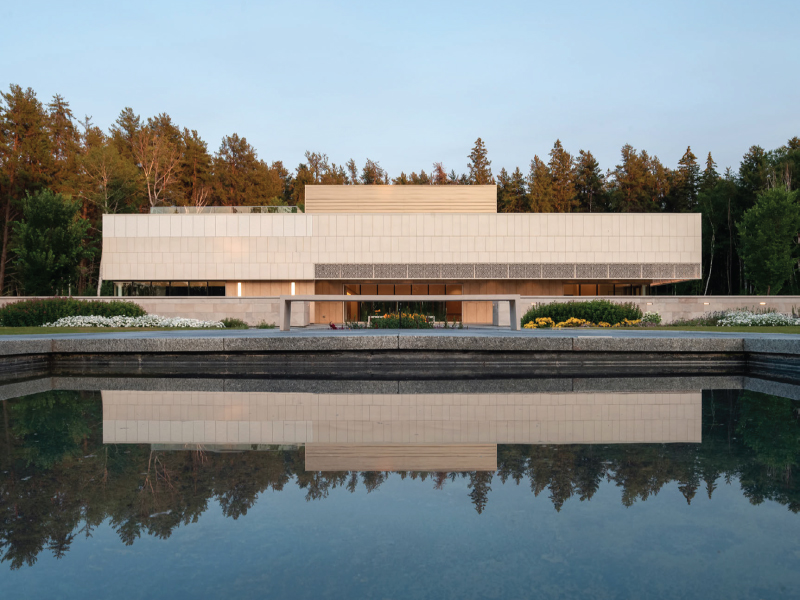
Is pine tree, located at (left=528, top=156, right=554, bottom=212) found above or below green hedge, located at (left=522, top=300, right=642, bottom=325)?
above

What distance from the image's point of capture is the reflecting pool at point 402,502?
110 inches

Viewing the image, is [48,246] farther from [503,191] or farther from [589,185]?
[589,185]

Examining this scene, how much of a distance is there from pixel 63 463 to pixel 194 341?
752 cm

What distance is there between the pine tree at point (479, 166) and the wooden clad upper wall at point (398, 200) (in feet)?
106

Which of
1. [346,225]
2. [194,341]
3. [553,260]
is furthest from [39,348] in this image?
[553,260]

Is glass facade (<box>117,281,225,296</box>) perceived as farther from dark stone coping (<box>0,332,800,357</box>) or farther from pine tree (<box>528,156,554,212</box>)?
pine tree (<box>528,156,554,212</box>)

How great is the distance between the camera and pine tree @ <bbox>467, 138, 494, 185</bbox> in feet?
222

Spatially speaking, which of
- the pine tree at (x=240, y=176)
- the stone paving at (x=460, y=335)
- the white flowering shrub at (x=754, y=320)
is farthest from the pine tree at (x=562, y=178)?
the stone paving at (x=460, y=335)

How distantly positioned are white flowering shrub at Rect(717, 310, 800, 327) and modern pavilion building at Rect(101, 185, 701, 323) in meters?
9.99

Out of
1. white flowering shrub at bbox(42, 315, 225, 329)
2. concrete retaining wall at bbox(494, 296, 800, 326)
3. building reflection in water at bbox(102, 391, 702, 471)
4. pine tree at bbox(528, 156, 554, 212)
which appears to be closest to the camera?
building reflection in water at bbox(102, 391, 702, 471)

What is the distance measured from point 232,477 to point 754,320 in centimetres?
2386

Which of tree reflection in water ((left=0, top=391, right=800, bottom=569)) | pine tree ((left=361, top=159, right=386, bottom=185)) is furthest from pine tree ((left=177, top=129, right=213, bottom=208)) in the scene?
tree reflection in water ((left=0, top=391, right=800, bottom=569))

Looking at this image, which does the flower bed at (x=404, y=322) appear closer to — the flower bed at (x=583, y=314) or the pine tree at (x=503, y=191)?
the flower bed at (x=583, y=314)

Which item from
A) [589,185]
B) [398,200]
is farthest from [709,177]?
[398,200]
